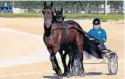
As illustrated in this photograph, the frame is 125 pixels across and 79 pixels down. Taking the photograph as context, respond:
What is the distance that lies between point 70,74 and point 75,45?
72 centimetres

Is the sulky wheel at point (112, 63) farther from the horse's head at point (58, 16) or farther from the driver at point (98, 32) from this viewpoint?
the horse's head at point (58, 16)

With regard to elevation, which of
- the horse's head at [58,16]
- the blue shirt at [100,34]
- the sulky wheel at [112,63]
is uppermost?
the horse's head at [58,16]

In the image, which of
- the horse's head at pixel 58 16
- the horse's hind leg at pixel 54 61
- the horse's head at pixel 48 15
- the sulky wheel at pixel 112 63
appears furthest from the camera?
the sulky wheel at pixel 112 63

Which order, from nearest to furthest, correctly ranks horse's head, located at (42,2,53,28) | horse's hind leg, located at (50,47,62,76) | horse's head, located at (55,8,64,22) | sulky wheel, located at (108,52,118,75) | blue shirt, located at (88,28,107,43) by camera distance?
horse's head, located at (42,2,53,28) → horse's hind leg, located at (50,47,62,76) → horse's head, located at (55,8,64,22) → sulky wheel, located at (108,52,118,75) → blue shirt, located at (88,28,107,43)

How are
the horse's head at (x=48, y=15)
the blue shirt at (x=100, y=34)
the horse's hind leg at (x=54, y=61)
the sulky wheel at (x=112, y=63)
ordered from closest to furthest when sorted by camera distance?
the horse's head at (x=48, y=15)
the horse's hind leg at (x=54, y=61)
the sulky wheel at (x=112, y=63)
the blue shirt at (x=100, y=34)

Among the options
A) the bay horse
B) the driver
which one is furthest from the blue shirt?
the bay horse

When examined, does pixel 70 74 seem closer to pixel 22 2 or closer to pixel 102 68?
pixel 102 68

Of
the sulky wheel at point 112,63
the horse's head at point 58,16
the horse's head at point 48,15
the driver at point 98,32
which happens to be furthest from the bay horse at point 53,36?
the sulky wheel at point 112,63

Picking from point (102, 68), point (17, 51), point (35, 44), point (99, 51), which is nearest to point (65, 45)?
point (99, 51)

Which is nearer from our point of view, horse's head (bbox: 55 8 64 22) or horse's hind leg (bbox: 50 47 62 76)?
horse's hind leg (bbox: 50 47 62 76)

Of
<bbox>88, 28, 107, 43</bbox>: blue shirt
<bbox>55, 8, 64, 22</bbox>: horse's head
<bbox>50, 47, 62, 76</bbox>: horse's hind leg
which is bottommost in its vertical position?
<bbox>50, 47, 62, 76</bbox>: horse's hind leg

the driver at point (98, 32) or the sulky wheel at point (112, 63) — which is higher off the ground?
the driver at point (98, 32)

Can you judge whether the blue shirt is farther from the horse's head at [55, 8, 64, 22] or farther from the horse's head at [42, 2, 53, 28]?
the horse's head at [42, 2, 53, 28]

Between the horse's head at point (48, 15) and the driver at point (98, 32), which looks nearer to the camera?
the horse's head at point (48, 15)
